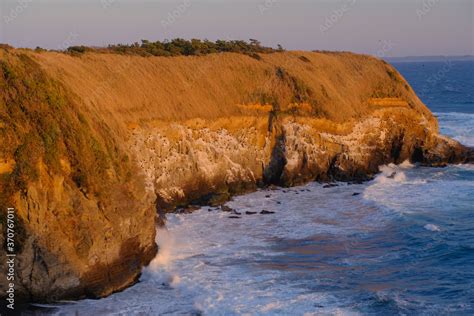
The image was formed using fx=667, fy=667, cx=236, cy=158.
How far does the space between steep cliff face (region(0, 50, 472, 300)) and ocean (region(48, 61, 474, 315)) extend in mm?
1357

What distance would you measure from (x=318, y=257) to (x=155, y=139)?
9.89m

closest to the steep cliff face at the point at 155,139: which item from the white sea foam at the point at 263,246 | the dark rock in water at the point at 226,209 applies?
the white sea foam at the point at 263,246

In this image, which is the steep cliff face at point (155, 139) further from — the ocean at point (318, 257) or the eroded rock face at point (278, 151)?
the ocean at point (318, 257)

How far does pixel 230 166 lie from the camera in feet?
107

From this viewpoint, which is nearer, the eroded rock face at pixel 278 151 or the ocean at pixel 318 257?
the ocean at pixel 318 257

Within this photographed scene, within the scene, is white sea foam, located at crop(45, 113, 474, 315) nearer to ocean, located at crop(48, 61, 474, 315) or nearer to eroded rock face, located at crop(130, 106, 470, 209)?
ocean, located at crop(48, 61, 474, 315)

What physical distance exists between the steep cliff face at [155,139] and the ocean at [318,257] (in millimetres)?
1357

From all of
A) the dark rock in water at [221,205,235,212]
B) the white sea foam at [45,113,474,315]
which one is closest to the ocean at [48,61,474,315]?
the white sea foam at [45,113,474,315]

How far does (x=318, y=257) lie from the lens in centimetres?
2294

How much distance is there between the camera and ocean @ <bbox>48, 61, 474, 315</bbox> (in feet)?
60.9

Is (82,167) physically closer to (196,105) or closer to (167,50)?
(196,105)

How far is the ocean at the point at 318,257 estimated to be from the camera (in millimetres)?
18562

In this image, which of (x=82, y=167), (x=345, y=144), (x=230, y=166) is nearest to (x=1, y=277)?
(x=82, y=167)

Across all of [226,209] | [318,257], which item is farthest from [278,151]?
[318,257]
